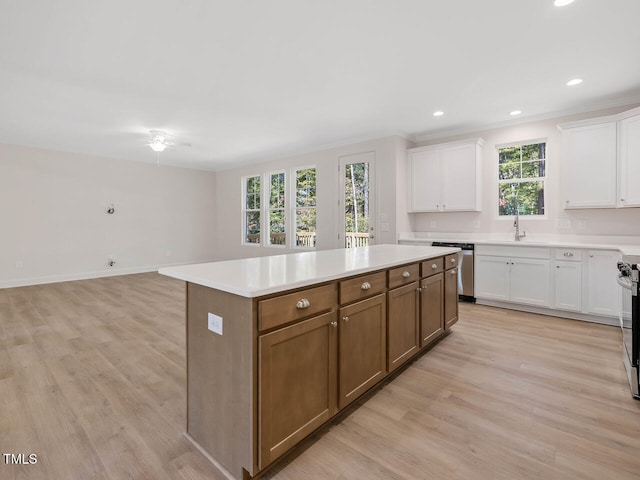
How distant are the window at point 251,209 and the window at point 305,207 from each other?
133 centimetres

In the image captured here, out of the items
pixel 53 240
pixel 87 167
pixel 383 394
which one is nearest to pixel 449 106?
pixel 383 394

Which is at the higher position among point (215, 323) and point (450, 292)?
point (215, 323)

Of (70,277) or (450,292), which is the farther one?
(70,277)

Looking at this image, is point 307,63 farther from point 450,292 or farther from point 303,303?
A: point 450,292

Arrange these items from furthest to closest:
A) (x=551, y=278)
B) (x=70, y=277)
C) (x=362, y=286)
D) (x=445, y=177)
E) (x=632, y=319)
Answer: (x=70, y=277)
(x=445, y=177)
(x=551, y=278)
(x=632, y=319)
(x=362, y=286)

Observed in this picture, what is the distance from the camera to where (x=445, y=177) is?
16.4 feet

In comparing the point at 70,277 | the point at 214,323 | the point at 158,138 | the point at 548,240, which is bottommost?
the point at 70,277

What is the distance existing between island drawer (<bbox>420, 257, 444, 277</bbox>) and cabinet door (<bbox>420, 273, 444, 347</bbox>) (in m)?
0.04

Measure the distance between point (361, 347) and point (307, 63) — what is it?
8.44ft

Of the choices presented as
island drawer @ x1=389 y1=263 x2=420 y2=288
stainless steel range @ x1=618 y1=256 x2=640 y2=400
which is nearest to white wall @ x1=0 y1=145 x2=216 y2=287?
island drawer @ x1=389 y1=263 x2=420 y2=288

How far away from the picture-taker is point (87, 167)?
21.6ft

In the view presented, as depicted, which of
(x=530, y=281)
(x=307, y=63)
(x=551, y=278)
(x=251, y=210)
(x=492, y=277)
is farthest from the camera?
(x=251, y=210)

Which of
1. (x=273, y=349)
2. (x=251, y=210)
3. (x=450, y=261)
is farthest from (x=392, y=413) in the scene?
(x=251, y=210)

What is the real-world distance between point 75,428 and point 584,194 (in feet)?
17.3
